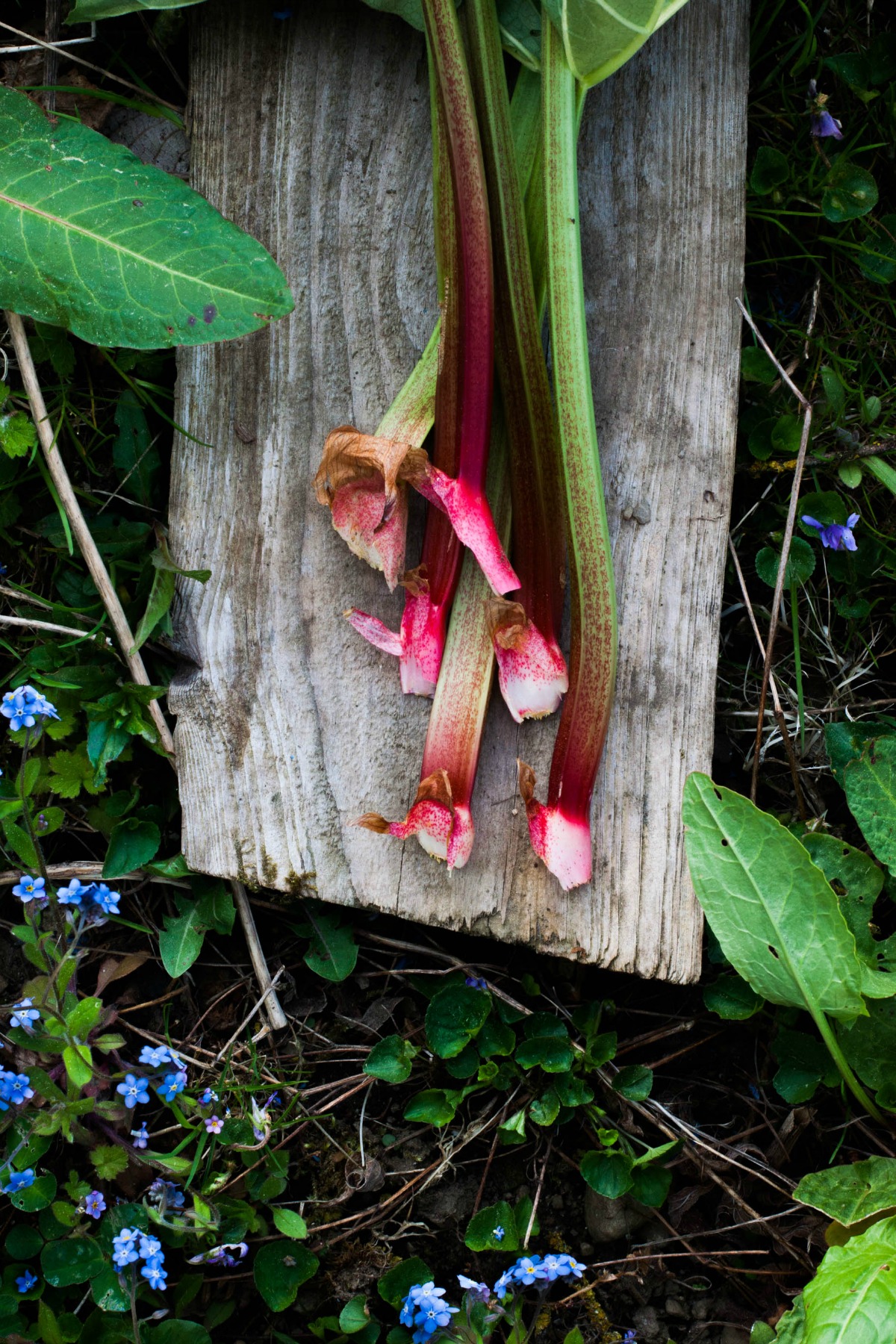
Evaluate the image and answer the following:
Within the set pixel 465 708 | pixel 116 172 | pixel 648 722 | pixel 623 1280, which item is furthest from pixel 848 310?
pixel 623 1280

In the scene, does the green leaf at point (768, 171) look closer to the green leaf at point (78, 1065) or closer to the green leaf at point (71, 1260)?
the green leaf at point (78, 1065)

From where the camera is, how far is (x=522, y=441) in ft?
6.09

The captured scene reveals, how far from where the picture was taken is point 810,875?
172cm

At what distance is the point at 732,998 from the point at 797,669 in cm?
67

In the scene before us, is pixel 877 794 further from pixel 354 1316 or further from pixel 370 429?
pixel 354 1316

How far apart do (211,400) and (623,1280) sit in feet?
6.11

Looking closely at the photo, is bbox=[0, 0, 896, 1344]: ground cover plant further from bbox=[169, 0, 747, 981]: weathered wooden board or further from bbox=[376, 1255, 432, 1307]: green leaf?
bbox=[169, 0, 747, 981]: weathered wooden board

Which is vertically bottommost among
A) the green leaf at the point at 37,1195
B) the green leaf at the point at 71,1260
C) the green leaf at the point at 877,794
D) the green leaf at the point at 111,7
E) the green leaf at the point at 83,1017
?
the green leaf at the point at 71,1260

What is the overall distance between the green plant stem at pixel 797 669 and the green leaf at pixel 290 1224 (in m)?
1.34

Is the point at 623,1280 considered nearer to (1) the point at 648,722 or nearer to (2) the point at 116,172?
(1) the point at 648,722

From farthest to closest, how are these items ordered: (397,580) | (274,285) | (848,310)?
(848,310) → (397,580) → (274,285)

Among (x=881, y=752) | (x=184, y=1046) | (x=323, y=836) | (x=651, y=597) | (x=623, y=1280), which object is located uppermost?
(x=651, y=597)

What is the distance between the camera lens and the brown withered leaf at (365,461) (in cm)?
177

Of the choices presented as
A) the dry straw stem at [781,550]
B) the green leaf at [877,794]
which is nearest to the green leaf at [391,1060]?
the dry straw stem at [781,550]
